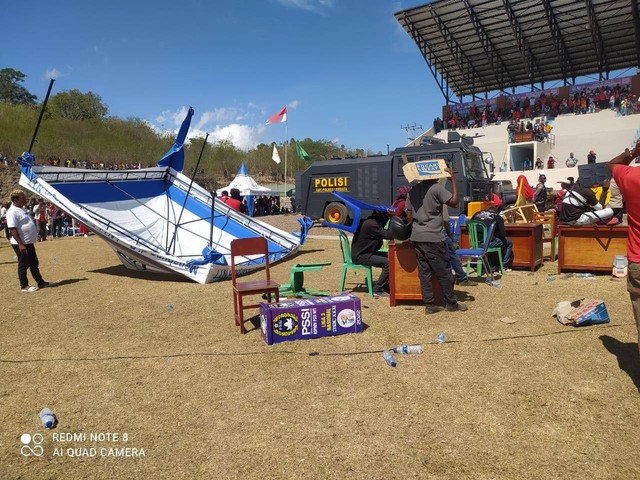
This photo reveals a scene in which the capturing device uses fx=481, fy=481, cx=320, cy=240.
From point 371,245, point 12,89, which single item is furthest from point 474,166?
point 12,89

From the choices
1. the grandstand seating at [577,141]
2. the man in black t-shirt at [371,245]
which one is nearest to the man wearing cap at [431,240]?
the man in black t-shirt at [371,245]

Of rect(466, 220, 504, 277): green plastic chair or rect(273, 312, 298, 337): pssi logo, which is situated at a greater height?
rect(466, 220, 504, 277): green plastic chair

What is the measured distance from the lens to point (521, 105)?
37.6 meters

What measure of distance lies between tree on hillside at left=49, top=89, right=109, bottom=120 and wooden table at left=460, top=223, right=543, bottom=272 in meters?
48.6

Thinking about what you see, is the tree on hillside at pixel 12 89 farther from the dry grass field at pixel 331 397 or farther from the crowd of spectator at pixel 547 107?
the dry grass field at pixel 331 397

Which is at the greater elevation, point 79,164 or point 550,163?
point 79,164

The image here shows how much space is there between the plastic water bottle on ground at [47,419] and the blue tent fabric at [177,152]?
7.43 meters

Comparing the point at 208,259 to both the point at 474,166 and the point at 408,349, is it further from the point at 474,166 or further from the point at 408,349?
the point at 474,166

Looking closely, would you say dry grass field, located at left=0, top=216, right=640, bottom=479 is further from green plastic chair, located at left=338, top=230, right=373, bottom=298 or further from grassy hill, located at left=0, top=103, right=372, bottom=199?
grassy hill, located at left=0, top=103, right=372, bottom=199

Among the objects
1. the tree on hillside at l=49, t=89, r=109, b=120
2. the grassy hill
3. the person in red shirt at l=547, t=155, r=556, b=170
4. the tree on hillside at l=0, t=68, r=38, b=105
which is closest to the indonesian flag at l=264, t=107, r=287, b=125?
the grassy hill

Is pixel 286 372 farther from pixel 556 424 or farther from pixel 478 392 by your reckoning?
pixel 556 424

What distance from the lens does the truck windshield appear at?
15102mm

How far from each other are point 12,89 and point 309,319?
72.2 m

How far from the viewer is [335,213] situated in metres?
18.6
